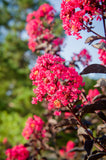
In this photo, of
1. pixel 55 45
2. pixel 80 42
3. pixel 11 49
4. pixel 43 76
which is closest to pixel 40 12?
pixel 55 45

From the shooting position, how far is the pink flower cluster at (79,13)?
871 millimetres

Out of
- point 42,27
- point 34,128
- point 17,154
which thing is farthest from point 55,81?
point 42,27

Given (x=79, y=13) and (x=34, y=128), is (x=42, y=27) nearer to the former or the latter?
(x=34, y=128)

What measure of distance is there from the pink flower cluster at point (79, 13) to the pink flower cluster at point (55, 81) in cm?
23

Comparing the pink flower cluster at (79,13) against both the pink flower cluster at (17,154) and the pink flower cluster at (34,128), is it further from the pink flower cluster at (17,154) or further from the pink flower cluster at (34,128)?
the pink flower cluster at (17,154)

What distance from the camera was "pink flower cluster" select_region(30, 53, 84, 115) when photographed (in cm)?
97

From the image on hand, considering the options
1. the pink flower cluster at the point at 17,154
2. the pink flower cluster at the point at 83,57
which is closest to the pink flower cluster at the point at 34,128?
the pink flower cluster at the point at 17,154

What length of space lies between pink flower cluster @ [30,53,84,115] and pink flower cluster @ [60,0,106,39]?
23 cm

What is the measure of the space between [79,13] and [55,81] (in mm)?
409

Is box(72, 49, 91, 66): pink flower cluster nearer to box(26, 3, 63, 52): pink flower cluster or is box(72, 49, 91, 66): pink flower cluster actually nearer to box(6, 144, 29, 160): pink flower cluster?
box(26, 3, 63, 52): pink flower cluster

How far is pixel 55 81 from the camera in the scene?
3.25ft

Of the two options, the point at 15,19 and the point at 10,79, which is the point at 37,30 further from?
the point at 15,19

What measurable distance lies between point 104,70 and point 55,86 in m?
0.29

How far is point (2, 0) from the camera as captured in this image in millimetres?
13438
